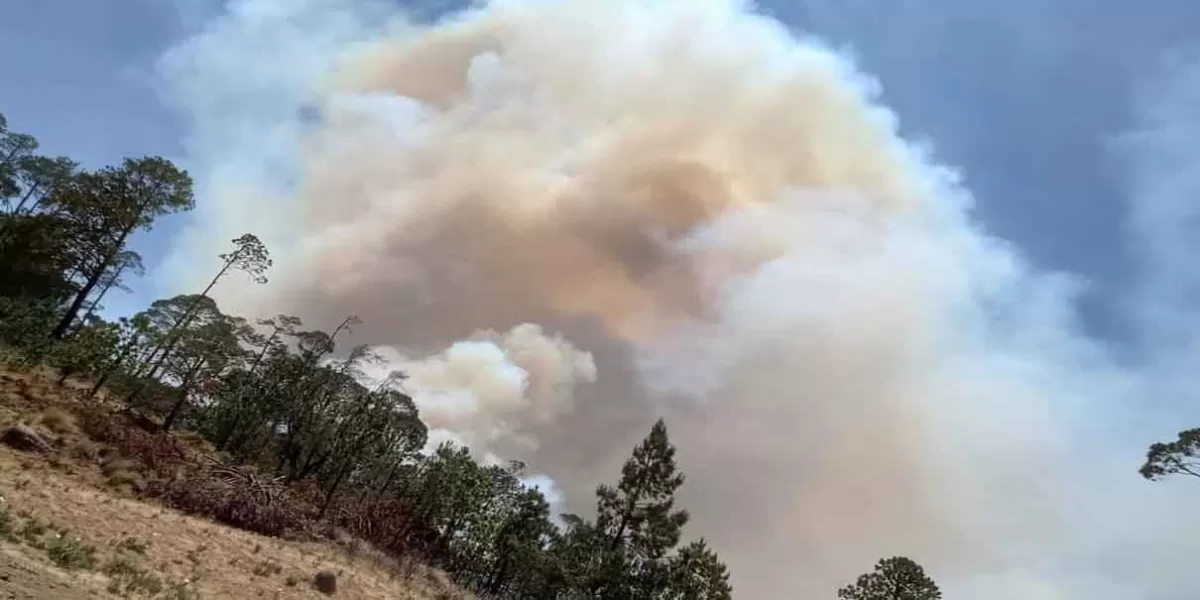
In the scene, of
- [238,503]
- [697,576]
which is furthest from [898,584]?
[238,503]

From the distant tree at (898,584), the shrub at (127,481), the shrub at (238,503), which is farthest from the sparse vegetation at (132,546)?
the distant tree at (898,584)

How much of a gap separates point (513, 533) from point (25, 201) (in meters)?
52.3

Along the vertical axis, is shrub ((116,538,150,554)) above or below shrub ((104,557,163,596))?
above

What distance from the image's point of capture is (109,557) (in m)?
16.7

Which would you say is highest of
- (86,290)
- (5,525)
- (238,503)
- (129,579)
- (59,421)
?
(86,290)

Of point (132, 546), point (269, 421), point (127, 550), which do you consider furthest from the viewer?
point (269, 421)

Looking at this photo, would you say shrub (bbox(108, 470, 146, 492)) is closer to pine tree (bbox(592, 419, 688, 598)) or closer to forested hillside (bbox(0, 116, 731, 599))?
forested hillside (bbox(0, 116, 731, 599))

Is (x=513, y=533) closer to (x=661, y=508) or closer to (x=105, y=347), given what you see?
(x=661, y=508)

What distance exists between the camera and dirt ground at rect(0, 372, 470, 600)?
46.5ft

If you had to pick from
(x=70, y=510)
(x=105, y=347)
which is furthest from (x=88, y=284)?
(x=70, y=510)

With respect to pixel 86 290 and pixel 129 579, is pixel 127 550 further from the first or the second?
pixel 86 290

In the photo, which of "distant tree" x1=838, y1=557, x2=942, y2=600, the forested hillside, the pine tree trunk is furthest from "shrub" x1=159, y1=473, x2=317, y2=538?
"distant tree" x1=838, y1=557, x2=942, y2=600

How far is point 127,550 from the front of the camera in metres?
17.8

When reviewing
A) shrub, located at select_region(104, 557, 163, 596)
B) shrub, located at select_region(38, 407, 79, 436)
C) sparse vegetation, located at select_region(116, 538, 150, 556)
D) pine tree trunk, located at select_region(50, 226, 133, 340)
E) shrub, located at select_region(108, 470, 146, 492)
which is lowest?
shrub, located at select_region(104, 557, 163, 596)
